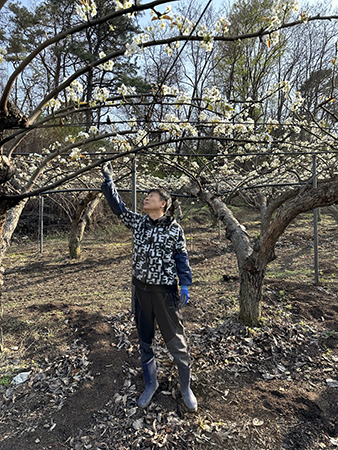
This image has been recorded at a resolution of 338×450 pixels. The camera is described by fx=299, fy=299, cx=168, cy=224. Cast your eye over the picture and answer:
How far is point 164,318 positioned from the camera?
2217 millimetres

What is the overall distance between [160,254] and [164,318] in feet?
1.56

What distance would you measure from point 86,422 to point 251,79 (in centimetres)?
1596

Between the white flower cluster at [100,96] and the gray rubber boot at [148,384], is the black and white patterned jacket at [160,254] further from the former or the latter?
the white flower cluster at [100,96]

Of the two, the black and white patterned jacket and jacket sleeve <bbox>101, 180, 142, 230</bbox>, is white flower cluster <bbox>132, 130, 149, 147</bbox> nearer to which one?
jacket sleeve <bbox>101, 180, 142, 230</bbox>

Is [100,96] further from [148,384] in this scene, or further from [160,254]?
[148,384]

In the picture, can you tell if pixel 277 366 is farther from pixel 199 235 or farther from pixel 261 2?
pixel 261 2

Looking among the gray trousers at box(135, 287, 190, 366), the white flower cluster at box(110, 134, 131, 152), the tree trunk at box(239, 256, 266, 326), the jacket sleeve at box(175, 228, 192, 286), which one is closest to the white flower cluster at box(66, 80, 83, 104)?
the white flower cluster at box(110, 134, 131, 152)

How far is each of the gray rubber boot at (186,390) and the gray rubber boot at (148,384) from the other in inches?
9.3

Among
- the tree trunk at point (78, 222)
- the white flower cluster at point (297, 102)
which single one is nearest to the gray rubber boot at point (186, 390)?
the white flower cluster at point (297, 102)

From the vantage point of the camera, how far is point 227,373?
2770mm

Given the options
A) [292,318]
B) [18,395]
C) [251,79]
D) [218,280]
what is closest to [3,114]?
[18,395]

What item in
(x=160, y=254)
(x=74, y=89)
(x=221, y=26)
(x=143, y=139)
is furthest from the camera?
(x=143, y=139)

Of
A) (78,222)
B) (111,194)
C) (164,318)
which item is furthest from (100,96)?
(78,222)

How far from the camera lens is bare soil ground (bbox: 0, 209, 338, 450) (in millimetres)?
2115
